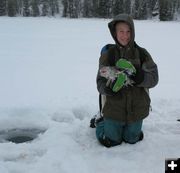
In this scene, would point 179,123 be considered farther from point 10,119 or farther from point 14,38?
point 14,38

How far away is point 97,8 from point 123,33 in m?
48.9

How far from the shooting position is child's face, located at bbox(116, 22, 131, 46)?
146 inches

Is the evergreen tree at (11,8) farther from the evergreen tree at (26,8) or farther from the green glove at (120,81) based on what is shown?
the green glove at (120,81)

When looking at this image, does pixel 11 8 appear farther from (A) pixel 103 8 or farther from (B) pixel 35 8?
(A) pixel 103 8

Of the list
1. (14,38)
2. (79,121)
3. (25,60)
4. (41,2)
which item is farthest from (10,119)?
(41,2)

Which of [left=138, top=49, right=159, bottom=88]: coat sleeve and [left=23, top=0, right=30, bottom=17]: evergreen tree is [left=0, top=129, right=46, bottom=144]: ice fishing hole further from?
[left=23, top=0, right=30, bottom=17]: evergreen tree

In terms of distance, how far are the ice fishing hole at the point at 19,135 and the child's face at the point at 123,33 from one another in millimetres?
1397

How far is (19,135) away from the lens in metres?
4.26

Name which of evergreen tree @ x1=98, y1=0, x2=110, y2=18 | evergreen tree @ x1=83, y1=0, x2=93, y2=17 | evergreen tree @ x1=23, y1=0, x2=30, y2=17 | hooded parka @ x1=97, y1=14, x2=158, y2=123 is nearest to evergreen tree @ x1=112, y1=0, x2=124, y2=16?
evergreen tree @ x1=98, y1=0, x2=110, y2=18

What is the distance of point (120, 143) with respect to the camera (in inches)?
155

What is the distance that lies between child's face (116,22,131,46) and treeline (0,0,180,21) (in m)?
47.1

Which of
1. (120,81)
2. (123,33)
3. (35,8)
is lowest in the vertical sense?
(35,8)

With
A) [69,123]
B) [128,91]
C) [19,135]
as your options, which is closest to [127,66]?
[128,91]

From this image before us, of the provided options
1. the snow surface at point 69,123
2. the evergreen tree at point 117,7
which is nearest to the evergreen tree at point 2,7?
the evergreen tree at point 117,7
